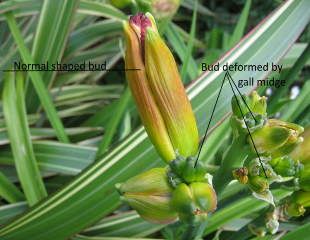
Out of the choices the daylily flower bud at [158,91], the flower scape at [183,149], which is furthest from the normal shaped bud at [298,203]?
the daylily flower bud at [158,91]

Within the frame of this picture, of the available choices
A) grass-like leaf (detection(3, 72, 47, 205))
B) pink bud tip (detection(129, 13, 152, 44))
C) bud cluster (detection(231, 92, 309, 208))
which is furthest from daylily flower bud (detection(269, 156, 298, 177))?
grass-like leaf (detection(3, 72, 47, 205))

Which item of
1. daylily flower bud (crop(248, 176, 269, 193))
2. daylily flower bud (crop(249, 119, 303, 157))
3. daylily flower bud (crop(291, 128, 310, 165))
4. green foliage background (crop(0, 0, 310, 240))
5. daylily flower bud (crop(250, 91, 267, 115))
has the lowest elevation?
green foliage background (crop(0, 0, 310, 240))

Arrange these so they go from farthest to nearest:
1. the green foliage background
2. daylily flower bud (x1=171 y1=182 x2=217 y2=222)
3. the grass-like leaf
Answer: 1. the grass-like leaf
2. the green foliage background
3. daylily flower bud (x1=171 y1=182 x2=217 y2=222)

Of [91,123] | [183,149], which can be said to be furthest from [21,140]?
[183,149]

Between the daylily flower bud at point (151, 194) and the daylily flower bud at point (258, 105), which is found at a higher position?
the daylily flower bud at point (258, 105)

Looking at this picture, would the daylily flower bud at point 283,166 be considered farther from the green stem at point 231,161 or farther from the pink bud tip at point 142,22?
the pink bud tip at point 142,22

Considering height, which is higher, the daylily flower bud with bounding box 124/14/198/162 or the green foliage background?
the daylily flower bud with bounding box 124/14/198/162

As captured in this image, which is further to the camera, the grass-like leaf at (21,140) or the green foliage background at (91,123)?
the grass-like leaf at (21,140)

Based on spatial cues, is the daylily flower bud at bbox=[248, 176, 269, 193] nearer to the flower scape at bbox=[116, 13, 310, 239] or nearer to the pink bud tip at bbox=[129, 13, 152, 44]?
the flower scape at bbox=[116, 13, 310, 239]
